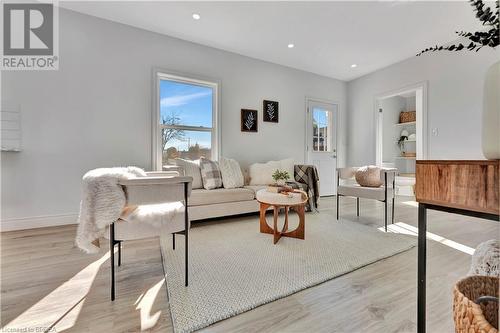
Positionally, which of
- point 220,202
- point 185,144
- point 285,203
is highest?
point 185,144

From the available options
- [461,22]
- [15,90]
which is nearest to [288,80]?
Result: [461,22]

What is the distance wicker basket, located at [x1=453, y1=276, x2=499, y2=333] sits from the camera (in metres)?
0.47

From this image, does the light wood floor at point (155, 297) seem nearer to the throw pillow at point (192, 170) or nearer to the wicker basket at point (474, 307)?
the wicker basket at point (474, 307)

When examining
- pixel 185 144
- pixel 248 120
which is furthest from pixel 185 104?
pixel 248 120

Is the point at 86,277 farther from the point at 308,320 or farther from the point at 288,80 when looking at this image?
the point at 288,80

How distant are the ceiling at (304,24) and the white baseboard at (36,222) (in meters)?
2.64

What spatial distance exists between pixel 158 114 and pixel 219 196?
1579mm

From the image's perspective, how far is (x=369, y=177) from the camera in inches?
115

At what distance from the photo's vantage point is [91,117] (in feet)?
9.56

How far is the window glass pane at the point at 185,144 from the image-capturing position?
11.3 ft

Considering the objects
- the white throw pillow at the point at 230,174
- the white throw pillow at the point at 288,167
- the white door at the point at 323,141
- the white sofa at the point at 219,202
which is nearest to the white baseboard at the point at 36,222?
the white sofa at the point at 219,202

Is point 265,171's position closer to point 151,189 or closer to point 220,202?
point 220,202

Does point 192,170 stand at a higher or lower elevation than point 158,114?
lower

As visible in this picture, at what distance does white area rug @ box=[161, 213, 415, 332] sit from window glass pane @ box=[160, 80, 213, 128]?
1.76 meters
